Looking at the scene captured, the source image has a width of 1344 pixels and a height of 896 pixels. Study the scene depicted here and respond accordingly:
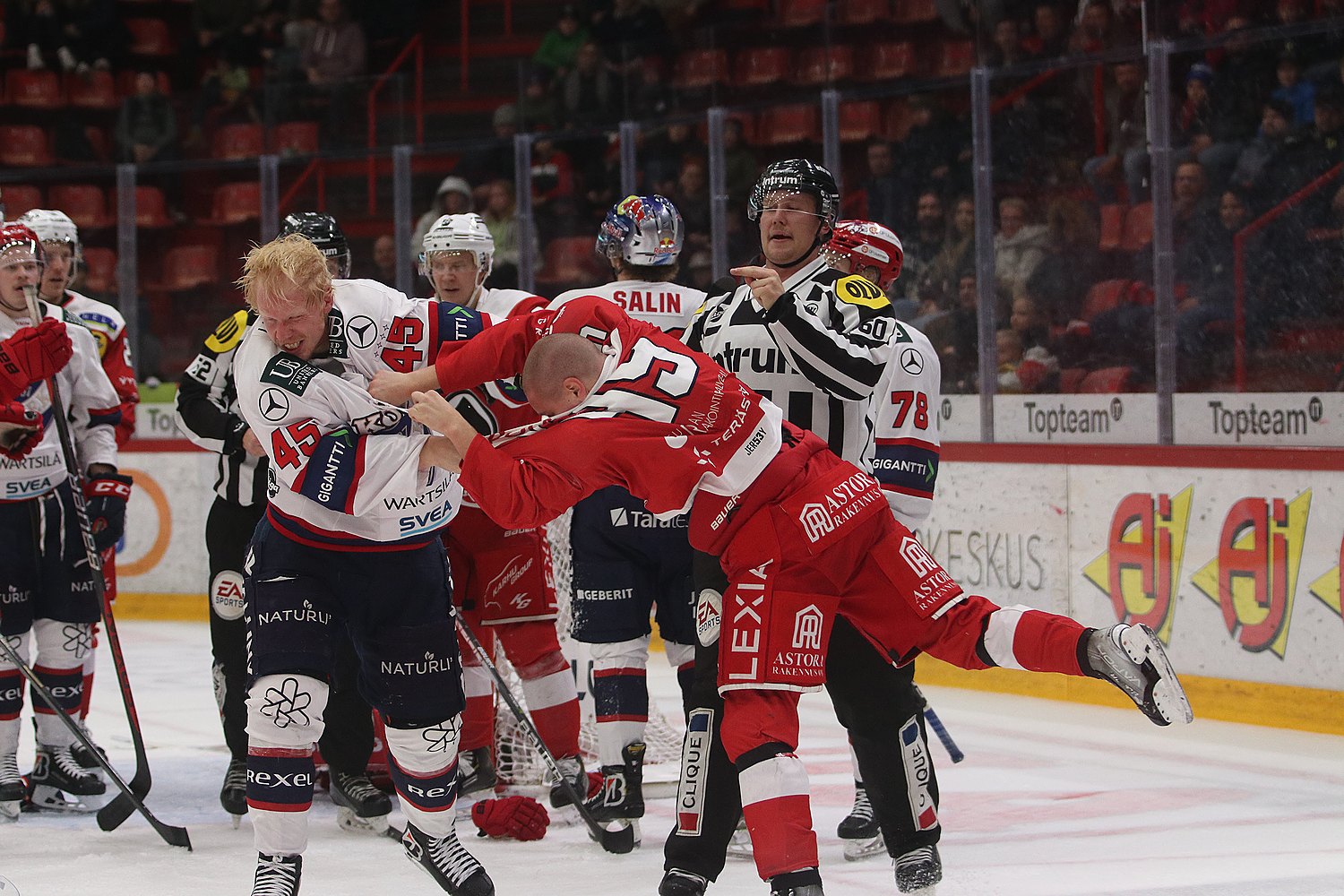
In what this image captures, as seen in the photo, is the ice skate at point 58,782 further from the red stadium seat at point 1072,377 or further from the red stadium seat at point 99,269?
the red stadium seat at point 99,269

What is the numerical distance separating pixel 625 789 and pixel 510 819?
294 mm

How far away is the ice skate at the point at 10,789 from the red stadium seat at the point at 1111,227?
3952 mm

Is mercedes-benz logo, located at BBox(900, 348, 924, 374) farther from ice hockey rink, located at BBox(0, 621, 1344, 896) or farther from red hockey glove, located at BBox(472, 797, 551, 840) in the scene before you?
red hockey glove, located at BBox(472, 797, 551, 840)

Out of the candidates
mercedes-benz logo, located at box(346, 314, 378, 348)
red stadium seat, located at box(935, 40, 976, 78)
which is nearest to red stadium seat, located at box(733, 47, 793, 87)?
red stadium seat, located at box(935, 40, 976, 78)

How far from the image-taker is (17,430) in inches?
167

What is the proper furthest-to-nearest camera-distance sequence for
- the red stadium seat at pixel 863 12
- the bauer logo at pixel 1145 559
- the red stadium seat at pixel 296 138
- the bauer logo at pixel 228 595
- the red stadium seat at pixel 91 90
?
the red stadium seat at pixel 91 90, the red stadium seat at pixel 296 138, the red stadium seat at pixel 863 12, the bauer logo at pixel 1145 559, the bauer logo at pixel 228 595

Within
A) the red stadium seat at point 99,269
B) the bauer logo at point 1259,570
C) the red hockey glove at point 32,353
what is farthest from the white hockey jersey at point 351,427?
the red stadium seat at point 99,269

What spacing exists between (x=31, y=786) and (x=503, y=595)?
1413mm

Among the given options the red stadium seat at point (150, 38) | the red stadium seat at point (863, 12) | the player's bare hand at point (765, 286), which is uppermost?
the red stadium seat at point (150, 38)

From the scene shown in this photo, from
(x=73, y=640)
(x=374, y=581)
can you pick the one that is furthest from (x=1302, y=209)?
(x=73, y=640)

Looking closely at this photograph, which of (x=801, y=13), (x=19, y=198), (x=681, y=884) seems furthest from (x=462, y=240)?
(x=19, y=198)

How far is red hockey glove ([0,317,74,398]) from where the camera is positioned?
406 centimetres

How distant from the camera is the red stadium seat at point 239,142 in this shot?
837cm

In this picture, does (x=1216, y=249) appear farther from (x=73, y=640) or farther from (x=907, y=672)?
(x=73, y=640)
